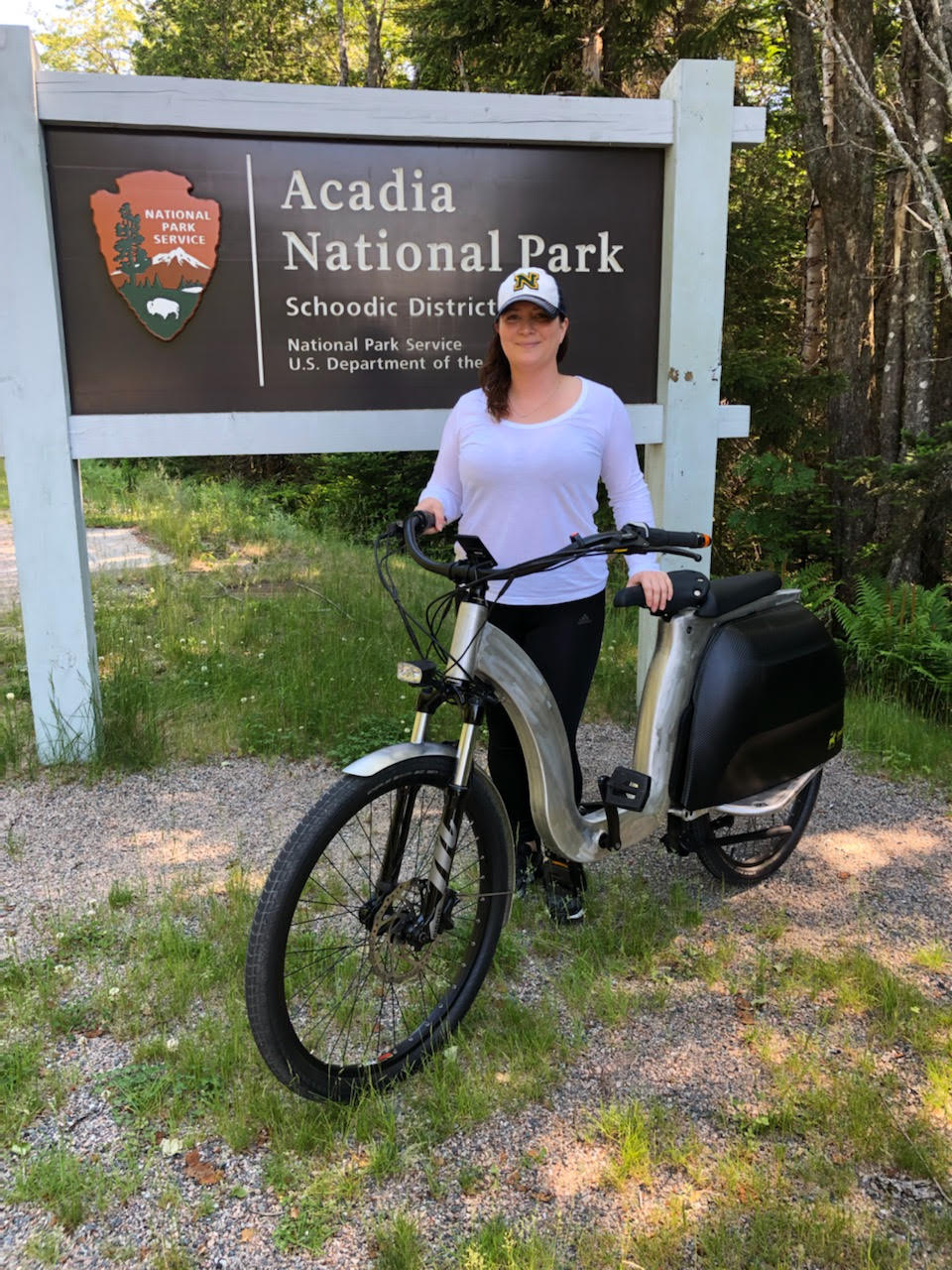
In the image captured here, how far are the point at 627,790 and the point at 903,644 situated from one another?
3.66 m

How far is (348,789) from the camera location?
2.15 meters

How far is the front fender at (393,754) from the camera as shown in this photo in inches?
85.7

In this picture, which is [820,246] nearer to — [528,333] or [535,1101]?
[528,333]

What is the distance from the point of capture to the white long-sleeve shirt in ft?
8.99

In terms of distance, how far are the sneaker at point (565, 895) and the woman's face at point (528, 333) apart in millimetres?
1568

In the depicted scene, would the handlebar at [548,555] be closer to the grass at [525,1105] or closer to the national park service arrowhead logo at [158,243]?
the grass at [525,1105]

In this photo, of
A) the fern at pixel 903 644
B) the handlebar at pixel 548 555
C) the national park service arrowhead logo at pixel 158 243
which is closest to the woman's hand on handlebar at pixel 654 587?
the handlebar at pixel 548 555

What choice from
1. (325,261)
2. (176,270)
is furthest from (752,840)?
(176,270)

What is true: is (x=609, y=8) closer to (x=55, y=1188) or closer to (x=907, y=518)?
(x=907, y=518)

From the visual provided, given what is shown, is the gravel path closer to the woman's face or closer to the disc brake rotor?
the disc brake rotor

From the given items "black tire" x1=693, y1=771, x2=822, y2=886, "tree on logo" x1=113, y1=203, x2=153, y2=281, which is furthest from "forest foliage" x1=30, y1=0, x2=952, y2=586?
"tree on logo" x1=113, y1=203, x2=153, y2=281

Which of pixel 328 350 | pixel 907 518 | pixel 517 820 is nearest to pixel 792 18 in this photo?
pixel 907 518

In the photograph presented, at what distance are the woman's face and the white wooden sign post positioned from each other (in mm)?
1626

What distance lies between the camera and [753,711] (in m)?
2.88
